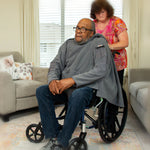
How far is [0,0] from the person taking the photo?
330 centimetres

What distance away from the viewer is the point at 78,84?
1.48m

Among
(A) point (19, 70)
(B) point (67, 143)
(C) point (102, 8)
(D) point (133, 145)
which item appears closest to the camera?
(B) point (67, 143)

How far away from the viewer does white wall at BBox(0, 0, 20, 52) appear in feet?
10.9

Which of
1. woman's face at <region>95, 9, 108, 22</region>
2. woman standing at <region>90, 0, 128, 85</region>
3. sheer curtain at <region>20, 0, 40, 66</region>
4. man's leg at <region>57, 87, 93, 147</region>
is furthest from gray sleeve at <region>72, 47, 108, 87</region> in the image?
sheer curtain at <region>20, 0, 40, 66</region>

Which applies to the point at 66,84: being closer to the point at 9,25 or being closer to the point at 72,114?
the point at 72,114

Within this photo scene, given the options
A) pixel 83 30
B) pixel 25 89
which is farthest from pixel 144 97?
pixel 25 89

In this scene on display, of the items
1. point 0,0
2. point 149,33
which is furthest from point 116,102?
point 0,0

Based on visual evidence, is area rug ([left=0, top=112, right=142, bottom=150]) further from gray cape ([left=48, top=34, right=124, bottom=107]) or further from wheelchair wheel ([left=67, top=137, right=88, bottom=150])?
gray cape ([left=48, top=34, right=124, bottom=107])

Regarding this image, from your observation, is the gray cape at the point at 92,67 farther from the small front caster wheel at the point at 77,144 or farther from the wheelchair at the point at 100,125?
the small front caster wheel at the point at 77,144

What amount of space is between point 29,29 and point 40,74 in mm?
967

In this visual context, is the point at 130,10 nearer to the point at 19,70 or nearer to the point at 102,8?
the point at 102,8

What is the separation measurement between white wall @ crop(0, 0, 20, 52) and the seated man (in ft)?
6.54

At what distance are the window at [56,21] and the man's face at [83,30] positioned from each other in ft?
5.87

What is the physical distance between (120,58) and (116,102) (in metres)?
0.46
